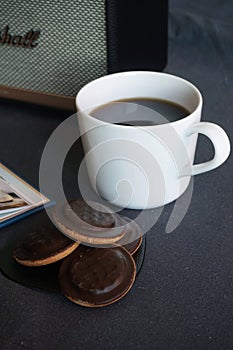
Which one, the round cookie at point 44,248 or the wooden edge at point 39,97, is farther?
the wooden edge at point 39,97

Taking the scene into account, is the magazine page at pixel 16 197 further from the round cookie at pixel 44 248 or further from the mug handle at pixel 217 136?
the mug handle at pixel 217 136

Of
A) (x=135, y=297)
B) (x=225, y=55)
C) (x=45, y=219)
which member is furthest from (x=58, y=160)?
(x=225, y=55)

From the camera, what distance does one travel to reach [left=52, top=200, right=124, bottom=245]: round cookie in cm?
37

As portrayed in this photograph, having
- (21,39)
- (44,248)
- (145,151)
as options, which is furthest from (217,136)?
(21,39)

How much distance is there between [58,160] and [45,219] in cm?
10

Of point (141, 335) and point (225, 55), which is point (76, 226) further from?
point (225, 55)

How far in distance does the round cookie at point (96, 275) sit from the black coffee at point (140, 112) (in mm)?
123

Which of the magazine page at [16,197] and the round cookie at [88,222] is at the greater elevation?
the round cookie at [88,222]

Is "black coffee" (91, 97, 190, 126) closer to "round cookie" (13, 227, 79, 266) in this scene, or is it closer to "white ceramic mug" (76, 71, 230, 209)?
"white ceramic mug" (76, 71, 230, 209)

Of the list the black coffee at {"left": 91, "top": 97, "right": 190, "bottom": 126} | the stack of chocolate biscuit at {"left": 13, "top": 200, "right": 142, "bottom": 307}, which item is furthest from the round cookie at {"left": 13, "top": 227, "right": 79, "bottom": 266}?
the black coffee at {"left": 91, "top": 97, "right": 190, "bottom": 126}

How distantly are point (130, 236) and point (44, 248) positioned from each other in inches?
2.8

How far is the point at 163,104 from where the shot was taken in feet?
1.53

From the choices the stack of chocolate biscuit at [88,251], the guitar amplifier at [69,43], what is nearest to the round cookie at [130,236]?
the stack of chocolate biscuit at [88,251]

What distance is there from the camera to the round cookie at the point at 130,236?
389mm
